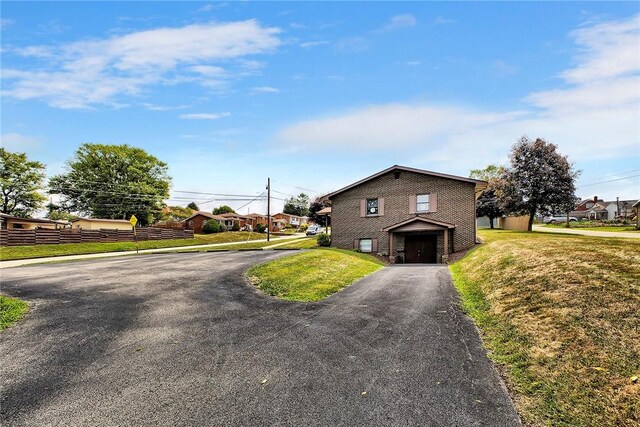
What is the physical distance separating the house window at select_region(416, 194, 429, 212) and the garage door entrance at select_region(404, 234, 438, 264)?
2097 millimetres

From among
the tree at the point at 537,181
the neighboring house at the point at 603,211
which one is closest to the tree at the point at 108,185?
the tree at the point at 537,181

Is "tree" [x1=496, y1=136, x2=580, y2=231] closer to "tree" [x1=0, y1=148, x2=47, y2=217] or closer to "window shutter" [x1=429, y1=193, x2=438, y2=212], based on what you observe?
"window shutter" [x1=429, y1=193, x2=438, y2=212]

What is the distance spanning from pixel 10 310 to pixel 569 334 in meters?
13.3

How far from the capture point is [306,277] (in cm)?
1332

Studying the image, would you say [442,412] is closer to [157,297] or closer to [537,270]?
[537,270]

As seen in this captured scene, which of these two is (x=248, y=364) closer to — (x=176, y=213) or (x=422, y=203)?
(x=422, y=203)

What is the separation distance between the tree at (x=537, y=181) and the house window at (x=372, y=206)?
54.2ft

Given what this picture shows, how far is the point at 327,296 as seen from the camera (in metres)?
10.7

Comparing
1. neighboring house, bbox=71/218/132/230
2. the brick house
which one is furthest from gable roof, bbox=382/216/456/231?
neighboring house, bbox=71/218/132/230

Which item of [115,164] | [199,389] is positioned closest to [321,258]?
[199,389]

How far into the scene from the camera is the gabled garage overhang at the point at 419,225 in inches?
949

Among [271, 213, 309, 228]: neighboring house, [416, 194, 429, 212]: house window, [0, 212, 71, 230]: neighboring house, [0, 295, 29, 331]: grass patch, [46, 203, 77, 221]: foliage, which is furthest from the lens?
[271, 213, 309, 228]: neighboring house

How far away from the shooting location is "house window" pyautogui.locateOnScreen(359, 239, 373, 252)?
1075 inches

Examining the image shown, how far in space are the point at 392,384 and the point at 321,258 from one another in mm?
13415
